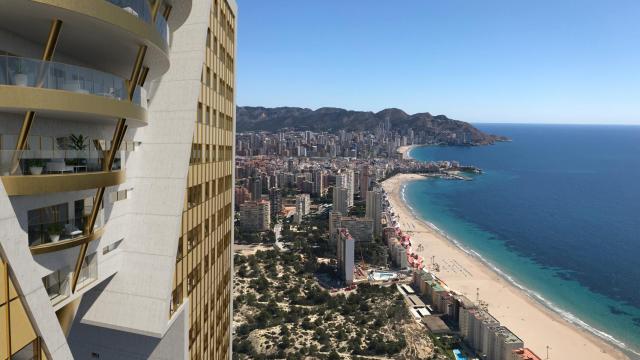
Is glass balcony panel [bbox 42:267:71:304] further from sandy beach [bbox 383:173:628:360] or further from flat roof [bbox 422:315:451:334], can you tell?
sandy beach [bbox 383:173:628:360]

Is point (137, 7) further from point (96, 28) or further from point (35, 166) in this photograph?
point (35, 166)

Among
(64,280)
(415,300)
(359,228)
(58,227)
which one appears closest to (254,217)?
(359,228)

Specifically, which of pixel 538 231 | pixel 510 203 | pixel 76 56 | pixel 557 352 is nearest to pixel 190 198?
pixel 76 56

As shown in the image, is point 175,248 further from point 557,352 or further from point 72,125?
point 557,352

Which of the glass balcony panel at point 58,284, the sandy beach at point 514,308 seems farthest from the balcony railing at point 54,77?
the sandy beach at point 514,308

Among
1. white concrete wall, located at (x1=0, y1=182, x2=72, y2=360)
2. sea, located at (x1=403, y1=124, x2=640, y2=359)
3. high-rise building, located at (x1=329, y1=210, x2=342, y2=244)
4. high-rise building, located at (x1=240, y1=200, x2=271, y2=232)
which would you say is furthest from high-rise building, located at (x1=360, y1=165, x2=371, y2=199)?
white concrete wall, located at (x1=0, y1=182, x2=72, y2=360)

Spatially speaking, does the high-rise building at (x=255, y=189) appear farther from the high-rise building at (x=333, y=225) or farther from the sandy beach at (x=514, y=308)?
the sandy beach at (x=514, y=308)
